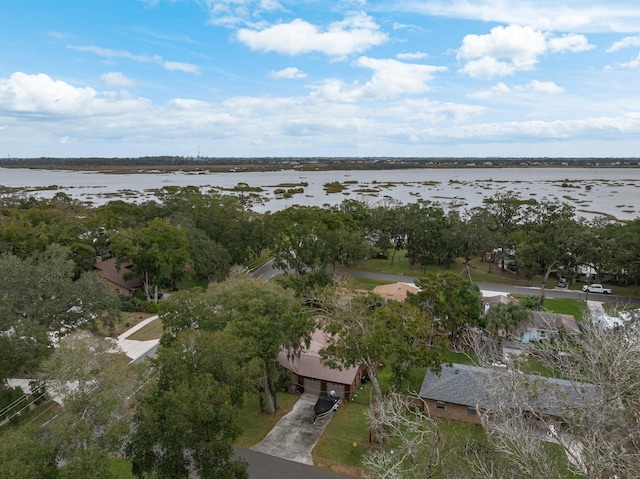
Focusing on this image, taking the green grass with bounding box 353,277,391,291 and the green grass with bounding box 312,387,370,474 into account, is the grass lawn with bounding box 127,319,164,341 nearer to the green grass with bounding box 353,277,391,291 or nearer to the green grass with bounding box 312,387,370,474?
the green grass with bounding box 312,387,370,474

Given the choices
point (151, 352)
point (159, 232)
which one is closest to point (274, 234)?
point (159, 232)

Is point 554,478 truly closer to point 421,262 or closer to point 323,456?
point 323,456

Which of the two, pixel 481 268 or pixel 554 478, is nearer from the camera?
Result: pixel 554 478

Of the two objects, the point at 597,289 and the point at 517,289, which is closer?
the point at 597,289

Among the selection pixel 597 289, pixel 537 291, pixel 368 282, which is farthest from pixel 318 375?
pixel 597 289

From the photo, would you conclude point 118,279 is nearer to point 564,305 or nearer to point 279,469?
point 279,469

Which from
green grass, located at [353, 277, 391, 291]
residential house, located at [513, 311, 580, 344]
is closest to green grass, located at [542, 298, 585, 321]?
residential house, located at [513, 311, 580, 344]
